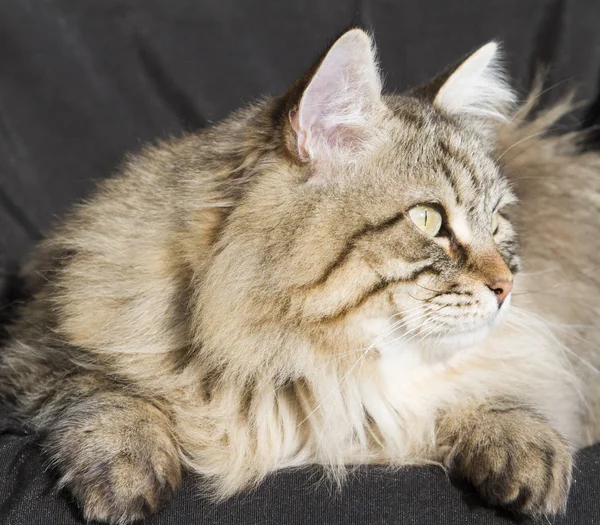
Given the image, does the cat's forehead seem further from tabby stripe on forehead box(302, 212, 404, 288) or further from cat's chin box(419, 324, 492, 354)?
cat's chin box(419, 324, 492, 354)

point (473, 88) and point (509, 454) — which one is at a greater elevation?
point (473, 88)

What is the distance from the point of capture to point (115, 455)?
3.69ft

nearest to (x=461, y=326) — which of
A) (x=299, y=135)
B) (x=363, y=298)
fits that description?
(x=363, y=298)

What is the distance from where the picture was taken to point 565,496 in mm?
1164

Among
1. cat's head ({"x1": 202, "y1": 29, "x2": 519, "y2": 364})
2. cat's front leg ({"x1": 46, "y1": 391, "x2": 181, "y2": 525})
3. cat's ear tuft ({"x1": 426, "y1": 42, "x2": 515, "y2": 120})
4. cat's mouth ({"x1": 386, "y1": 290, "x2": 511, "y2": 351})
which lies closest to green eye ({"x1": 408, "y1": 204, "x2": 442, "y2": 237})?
cat's head ({"x1": 202, "y1": 29, "x2": 519, "y2": 364})

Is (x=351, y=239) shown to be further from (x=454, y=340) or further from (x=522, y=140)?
(x=522, y=140)

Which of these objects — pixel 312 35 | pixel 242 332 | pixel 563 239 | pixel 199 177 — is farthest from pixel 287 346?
pixel 312 35

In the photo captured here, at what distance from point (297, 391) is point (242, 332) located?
0.54 ft

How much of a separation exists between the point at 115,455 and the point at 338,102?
0.68 metres

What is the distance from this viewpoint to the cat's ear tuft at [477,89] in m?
1.44

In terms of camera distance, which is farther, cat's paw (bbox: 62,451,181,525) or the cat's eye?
the cat's eye

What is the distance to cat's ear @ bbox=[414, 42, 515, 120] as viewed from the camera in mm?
1442

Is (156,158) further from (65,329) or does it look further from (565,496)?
(565,496)

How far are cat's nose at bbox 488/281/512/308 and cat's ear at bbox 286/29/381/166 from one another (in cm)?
33
